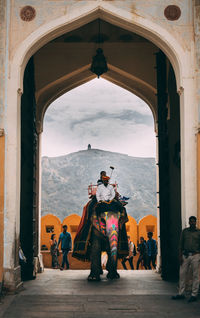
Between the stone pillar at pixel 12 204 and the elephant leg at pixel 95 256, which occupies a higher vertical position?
the stone pillar at pixel 12 204

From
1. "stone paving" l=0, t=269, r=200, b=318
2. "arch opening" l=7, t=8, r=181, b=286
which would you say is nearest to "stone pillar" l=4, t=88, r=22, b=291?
"stone paving" l=0, t=269, r=200, b=318

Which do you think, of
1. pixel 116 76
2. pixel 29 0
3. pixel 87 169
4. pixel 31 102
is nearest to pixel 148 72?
pixel 116 76

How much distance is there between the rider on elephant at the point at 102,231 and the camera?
36.7 ft

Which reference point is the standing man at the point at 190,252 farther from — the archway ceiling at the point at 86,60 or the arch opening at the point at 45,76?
the archway ceiling at the point at 86,60

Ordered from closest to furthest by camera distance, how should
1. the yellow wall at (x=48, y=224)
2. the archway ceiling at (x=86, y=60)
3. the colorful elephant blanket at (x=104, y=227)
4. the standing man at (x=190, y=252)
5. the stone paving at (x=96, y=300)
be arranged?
the stone paving at (x=96, y=300) → the standing man at (x=190, y=252) → the colorful elephant blanket at (x=104, y=227) → the archway ceiling at (x=86, y=60) → the yellow wall at (x=48, y=224)

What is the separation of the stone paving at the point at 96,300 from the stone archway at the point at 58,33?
886 mm

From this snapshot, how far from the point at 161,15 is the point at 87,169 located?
50.0 meters

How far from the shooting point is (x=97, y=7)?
10.4 m

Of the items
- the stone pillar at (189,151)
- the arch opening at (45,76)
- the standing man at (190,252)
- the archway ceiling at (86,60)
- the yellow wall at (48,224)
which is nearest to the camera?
the standing man at (190,252)

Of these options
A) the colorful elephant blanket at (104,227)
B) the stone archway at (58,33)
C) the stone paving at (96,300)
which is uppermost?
the stone archway at (58,33)

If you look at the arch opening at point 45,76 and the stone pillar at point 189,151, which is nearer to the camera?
the stone pillar at point 189,151

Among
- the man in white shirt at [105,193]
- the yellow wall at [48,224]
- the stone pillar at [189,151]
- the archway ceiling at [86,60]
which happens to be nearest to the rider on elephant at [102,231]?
the man in white shirt at [105,193]

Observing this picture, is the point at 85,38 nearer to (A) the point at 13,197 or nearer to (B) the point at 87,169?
(A) the point at 13,197

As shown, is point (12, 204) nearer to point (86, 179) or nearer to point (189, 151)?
point (189, 151)
